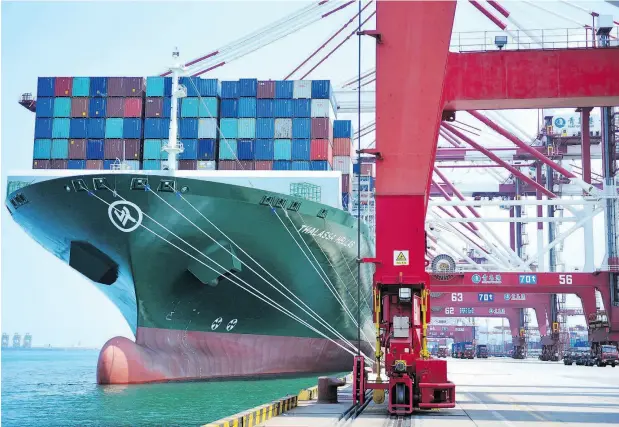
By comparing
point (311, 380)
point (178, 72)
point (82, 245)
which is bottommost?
point (311, 380)

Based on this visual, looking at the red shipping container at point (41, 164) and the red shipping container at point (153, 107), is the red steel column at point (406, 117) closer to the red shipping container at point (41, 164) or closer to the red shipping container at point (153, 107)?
the red shipping container at point (153, 107)

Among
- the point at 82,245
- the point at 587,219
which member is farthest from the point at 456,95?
the point at 587,219

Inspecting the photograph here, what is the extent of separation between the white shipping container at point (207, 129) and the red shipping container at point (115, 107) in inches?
106

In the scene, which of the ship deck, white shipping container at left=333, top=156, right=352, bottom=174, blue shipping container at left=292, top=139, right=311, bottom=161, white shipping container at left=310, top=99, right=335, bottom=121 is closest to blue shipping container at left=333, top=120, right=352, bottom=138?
white shipping container at left=333, top=156, right=352, bottom=174

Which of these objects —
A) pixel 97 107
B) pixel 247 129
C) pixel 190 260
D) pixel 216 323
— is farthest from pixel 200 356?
pixel 97 107

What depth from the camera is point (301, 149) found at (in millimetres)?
25047

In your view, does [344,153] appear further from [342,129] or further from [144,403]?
[144,403]

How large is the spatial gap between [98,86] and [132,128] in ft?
6.84

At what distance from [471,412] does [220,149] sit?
14.6 meters

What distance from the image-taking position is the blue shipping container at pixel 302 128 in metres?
25.3

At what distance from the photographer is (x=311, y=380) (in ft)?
74.8

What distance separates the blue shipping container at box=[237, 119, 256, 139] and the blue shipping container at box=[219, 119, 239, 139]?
0.13 meters

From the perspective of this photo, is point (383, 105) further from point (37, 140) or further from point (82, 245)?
point (37, 140)

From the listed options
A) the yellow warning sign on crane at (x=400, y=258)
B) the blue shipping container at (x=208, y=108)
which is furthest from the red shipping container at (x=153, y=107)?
the yellow warning sign on crane at (x=400, y=258)
